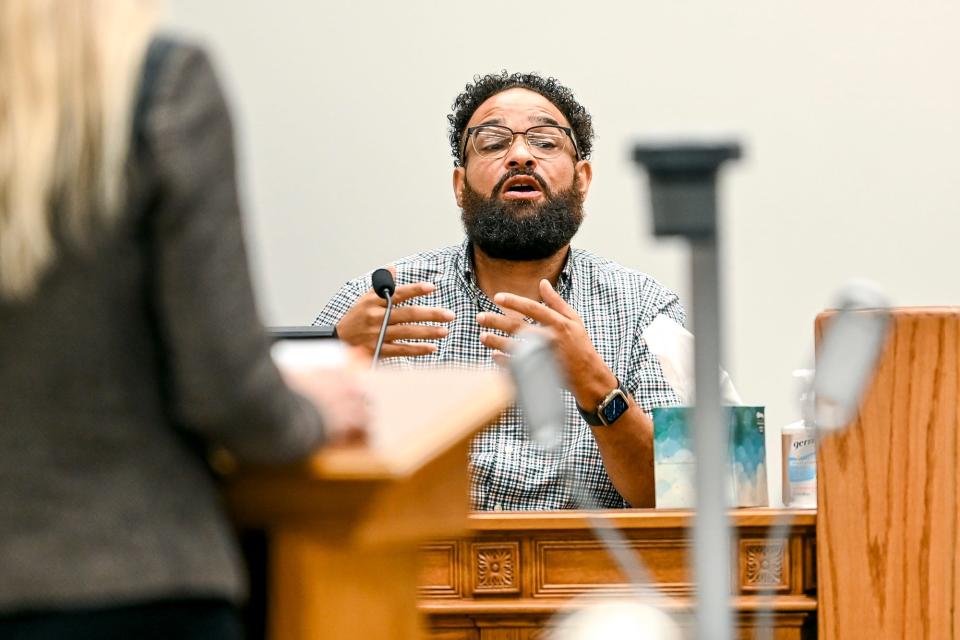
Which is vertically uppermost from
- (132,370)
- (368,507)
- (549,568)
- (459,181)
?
(459,181)

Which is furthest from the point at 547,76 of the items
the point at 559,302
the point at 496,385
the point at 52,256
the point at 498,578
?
the point at 52,256

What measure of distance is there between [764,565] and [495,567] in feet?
1.37

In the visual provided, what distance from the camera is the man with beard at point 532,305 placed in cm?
263

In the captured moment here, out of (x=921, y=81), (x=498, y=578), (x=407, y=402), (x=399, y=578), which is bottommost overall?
(x=498, y=578)

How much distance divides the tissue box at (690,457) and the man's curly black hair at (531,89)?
1.24m

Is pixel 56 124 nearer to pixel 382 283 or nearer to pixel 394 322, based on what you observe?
pixel 382 283

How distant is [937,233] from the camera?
12.2ft

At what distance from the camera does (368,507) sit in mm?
1018

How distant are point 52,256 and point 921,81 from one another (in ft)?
10.7

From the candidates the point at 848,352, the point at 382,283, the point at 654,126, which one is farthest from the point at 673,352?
the point at 848,352

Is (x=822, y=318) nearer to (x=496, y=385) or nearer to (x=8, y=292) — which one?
(x=496, y=385)

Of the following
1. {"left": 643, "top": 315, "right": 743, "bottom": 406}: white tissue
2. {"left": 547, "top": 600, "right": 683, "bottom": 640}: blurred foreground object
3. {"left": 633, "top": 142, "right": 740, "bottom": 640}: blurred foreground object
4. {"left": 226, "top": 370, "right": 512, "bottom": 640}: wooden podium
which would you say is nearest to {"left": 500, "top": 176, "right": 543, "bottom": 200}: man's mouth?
{"left": 643, "top": 315, "right": 743, "bottom": 406}: white tissue

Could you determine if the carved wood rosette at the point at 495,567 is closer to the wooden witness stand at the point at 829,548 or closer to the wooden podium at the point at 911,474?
the wooden witness stand at the point at 829,548

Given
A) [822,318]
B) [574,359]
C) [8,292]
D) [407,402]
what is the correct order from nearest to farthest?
[8,292], [407,402], [822,318], [574,359]
